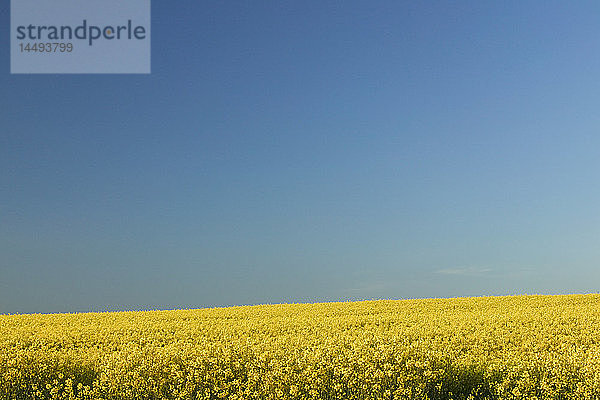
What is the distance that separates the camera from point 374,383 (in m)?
9.10

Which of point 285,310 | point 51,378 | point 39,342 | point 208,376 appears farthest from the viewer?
point 285,310

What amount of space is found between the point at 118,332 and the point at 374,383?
10542mm

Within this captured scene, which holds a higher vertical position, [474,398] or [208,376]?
[208,376]

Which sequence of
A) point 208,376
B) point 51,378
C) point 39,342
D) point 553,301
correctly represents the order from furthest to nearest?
point 553,301
point 39,342
point 51,378
point 208,376

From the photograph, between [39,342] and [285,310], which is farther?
[285,310]

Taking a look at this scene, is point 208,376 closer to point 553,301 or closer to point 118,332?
point 118,332

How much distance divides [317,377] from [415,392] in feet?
6.03

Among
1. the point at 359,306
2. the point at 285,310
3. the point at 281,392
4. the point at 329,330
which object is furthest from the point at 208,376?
the point at 359,306

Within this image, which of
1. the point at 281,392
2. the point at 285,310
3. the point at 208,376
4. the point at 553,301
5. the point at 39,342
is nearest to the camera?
the point at 281,392

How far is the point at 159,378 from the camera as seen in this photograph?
9.86 meters

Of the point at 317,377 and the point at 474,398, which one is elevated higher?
the point at 317,377

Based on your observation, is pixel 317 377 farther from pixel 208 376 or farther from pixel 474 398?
pixel 474 398

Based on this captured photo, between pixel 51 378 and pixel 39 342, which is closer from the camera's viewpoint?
pixel 51 378

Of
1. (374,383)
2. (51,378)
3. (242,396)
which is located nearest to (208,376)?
(242,396)
